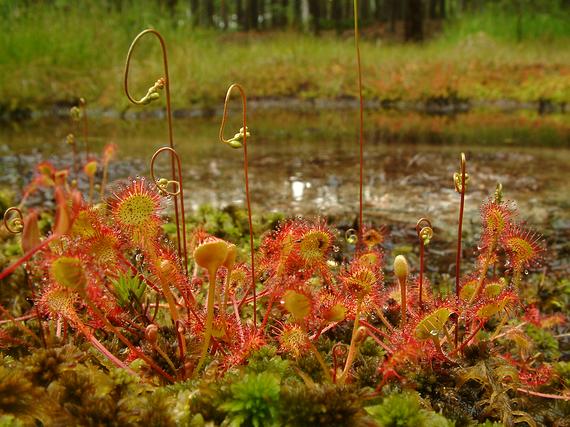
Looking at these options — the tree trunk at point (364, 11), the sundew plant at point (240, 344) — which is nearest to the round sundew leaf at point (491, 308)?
the sundew plant at point (240, 344)

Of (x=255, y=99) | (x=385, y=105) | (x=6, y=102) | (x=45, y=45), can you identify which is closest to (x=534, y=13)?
(x=385, y=105)

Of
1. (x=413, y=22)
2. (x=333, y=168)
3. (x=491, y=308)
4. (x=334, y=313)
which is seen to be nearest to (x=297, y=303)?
(x=334, y=313)

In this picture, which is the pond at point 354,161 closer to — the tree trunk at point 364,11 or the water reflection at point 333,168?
the water reflection at point 333,168

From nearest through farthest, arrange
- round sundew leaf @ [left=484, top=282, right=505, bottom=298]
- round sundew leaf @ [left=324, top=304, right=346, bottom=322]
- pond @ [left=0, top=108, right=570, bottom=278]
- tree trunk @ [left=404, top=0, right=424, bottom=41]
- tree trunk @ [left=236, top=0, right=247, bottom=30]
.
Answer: round sundew leaf @ [left=324, top=304, right=346, bottom=322] → round sundew leaf @ [left=484, top=282, right=505, bottom=298] → pond @ [left=0, top=108, right=570, bottom=278] → tree trunk @ [left=404, top=0, right=424, bottom=41] → tree trunk @ [left=236, top=0, right=247, bottom=30]

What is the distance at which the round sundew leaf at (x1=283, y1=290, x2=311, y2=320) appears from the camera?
1.18 meters

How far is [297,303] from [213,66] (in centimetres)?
1268

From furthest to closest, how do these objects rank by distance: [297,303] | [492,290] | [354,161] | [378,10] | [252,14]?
1. [378,10]
2. [252,14]
3. [354,161]
4. [492,290]
5. [297,303]

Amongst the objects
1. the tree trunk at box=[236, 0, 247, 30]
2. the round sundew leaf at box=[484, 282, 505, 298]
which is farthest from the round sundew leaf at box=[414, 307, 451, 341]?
the tree trunk at box=[236, 0, 247, 30]

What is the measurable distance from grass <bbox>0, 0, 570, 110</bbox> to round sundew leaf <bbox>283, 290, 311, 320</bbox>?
410 inches

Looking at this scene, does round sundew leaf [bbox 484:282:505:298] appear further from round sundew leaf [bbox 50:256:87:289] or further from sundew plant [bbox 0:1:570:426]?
round sundew leaf [bbox 50:256:87:289]

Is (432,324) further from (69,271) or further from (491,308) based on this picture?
(69,271)

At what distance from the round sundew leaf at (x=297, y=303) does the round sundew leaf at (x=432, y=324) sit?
0.31 m

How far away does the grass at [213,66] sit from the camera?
11.3m

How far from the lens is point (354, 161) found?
19.9ft
